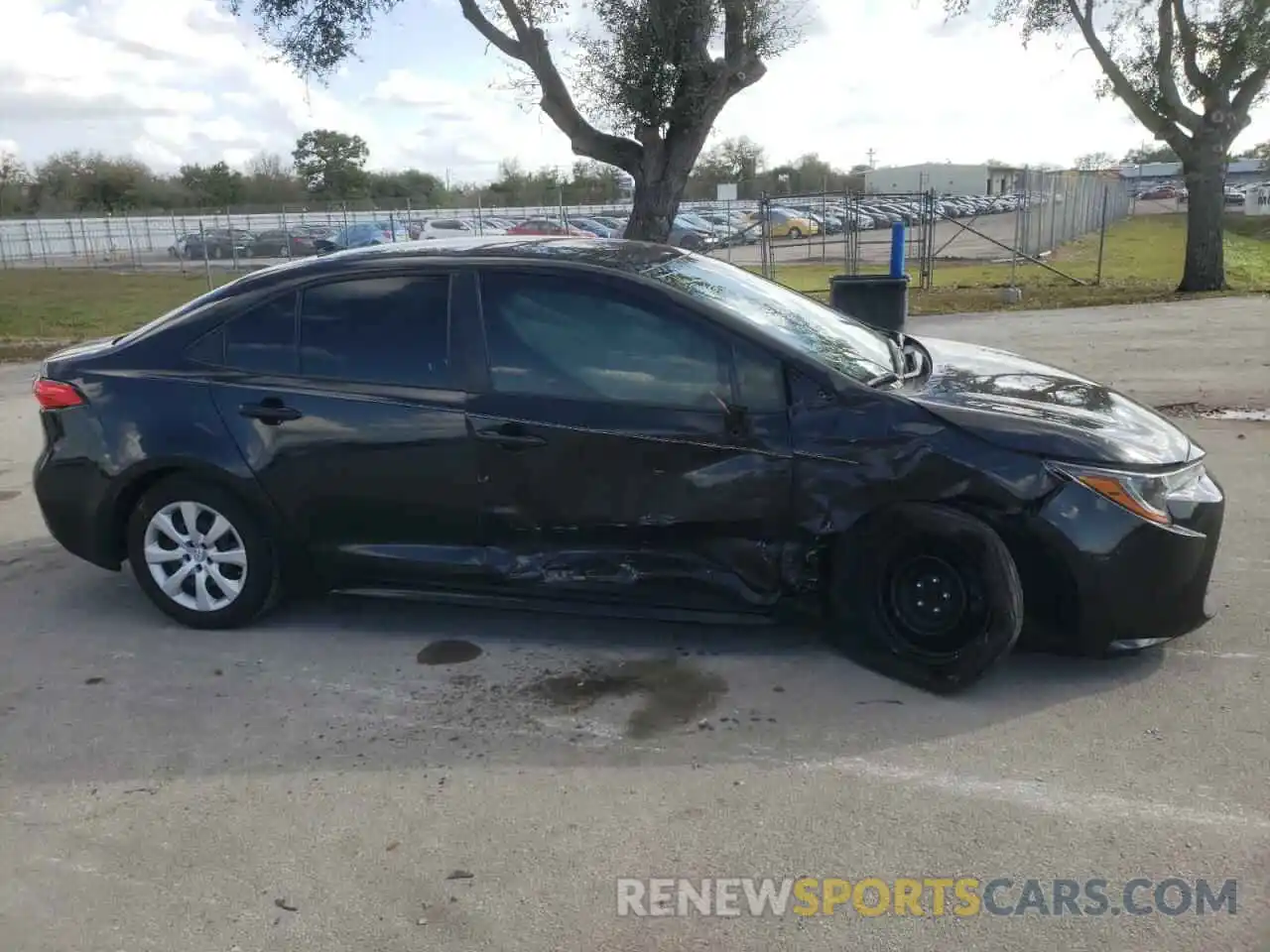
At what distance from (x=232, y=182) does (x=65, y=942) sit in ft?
229

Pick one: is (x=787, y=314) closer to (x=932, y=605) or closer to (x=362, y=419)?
(x=932, y=605)

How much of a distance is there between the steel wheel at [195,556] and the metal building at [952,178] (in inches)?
2948

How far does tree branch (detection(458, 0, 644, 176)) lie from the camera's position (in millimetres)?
15750

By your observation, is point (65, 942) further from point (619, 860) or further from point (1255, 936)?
point (1255, 936)

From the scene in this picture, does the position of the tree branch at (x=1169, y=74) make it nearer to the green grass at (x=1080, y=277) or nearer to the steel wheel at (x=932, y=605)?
the green grass at (x=1080, y=277)

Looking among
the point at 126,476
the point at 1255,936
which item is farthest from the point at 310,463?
the point at 1255,936

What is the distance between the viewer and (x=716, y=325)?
4.31 m

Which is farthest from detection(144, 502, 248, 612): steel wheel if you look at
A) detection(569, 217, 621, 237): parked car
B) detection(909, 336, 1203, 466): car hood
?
detection(569, 217, 621, 237): parked car

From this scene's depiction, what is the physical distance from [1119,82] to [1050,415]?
18250 millimetres

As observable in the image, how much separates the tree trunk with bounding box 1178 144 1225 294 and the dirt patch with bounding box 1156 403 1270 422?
1144 cm

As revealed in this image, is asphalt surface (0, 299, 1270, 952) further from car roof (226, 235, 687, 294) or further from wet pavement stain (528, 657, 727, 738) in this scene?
car roof (226, 235, 687, 294)

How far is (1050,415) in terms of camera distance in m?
4.24

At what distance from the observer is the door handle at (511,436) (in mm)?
4422

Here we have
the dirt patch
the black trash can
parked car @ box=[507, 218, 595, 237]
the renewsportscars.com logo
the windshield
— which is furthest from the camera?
parked car @ box=[507, 218, 595, 237]
